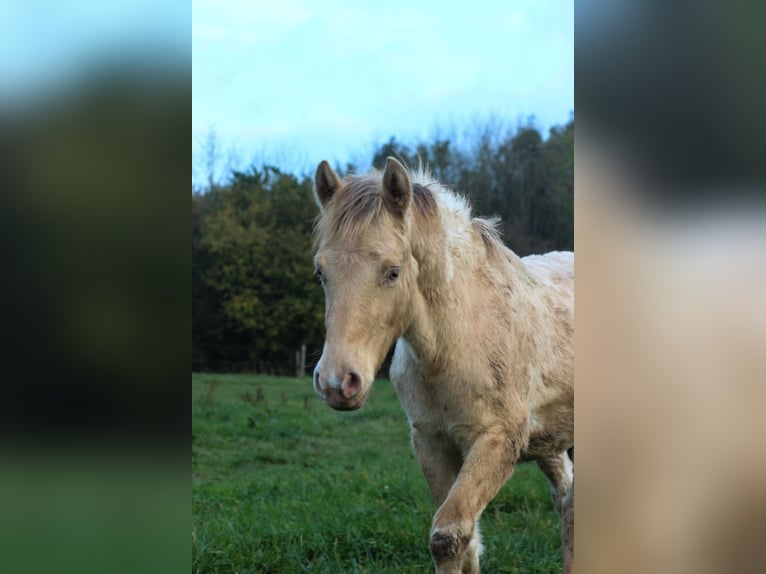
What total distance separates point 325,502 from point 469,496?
2352 mm

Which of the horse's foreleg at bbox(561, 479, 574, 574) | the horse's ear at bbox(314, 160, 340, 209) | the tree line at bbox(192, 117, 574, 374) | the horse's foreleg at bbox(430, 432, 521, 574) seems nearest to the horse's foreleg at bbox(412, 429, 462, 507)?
the horse's foreleg at bbox(430, 432, 521, 574)

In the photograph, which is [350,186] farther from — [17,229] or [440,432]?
[17,229]

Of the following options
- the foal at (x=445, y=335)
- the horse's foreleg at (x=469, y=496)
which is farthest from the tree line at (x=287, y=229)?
the horse's foreleg at (x=469, y=496)

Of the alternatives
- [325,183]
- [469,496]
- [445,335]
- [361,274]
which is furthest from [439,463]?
[325,183]

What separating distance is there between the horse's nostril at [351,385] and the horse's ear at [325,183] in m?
0.93

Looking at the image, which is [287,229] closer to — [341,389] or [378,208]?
[378,208]

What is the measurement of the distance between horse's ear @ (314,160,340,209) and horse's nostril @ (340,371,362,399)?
93cm

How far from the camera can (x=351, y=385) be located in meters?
2.69

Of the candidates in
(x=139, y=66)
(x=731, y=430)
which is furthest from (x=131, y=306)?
(x=731, y=430)

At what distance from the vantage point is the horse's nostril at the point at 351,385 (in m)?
2.66

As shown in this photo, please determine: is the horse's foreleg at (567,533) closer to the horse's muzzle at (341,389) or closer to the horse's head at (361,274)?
the horse's head at (361,274)

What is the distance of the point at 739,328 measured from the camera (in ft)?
2.10

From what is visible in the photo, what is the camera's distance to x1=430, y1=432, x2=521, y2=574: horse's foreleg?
Result: 2.92 metres

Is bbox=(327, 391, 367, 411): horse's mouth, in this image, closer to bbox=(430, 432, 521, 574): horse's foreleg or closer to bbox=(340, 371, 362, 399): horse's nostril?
bbox=(340, 371, 362, 399): horse's nostril
